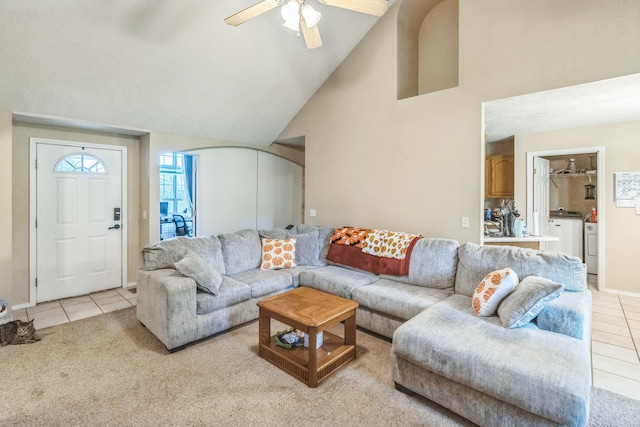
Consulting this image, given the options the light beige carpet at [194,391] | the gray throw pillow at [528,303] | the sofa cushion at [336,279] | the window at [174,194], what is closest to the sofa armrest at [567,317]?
the gray throw pillow at [528,303]

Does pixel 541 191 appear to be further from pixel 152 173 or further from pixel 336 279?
pixel 152 173

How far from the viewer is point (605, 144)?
13.8ft

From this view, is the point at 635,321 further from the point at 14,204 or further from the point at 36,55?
the point at 14,204

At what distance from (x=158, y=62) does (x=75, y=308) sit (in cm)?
297

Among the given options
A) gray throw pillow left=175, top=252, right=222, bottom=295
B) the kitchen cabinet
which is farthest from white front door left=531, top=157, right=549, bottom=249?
gray throw pillow left=175, top=252, right=222, bottom=295

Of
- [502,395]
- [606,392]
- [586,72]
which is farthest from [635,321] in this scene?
[502,395]

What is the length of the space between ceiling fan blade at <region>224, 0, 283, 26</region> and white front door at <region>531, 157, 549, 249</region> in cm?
448

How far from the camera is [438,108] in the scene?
3594 millimetres

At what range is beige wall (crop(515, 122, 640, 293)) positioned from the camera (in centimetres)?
407

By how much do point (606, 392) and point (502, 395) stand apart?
46.0 inches

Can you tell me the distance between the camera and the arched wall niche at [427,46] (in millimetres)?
3996

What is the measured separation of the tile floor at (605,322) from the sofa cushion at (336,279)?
1.95m

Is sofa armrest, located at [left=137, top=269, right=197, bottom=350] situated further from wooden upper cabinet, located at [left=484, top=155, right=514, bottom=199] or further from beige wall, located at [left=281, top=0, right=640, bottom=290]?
wooden upper cabinet, located at [left=484, top=155, right=514, bottom=199]

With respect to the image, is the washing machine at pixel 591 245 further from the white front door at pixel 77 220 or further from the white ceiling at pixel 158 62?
the white front door at pixel 77 220
